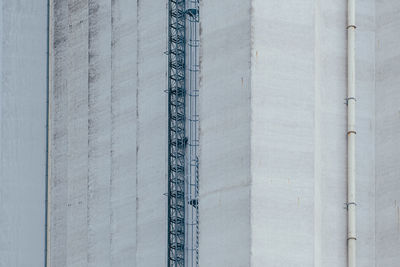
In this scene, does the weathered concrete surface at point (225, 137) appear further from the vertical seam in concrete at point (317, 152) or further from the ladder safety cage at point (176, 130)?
the ladder safety cage at point (176, 130)

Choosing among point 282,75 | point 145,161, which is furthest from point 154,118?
point 282,75

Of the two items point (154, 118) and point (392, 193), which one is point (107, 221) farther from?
point (392, 193)

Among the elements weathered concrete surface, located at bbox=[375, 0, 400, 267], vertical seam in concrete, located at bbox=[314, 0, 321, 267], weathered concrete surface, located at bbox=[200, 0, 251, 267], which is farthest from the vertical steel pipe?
weathered concrete surface, located at bbox=[200, 0, 251, 267]

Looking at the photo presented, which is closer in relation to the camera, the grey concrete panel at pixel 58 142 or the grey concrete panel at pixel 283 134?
the grey concrete panel at pixel 283 134

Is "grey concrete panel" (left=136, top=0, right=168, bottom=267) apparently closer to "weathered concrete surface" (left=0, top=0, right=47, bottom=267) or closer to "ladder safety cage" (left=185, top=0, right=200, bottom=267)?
"ladder safety cage" (left=185, top=0, right=200, bottom=267)

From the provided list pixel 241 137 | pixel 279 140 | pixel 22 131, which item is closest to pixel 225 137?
pixel 241 137

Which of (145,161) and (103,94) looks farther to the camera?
(103,94)

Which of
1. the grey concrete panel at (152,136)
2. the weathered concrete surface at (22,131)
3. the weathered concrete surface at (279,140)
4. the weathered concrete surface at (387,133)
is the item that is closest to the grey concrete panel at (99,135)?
the grey concrete panel at (152,136)
